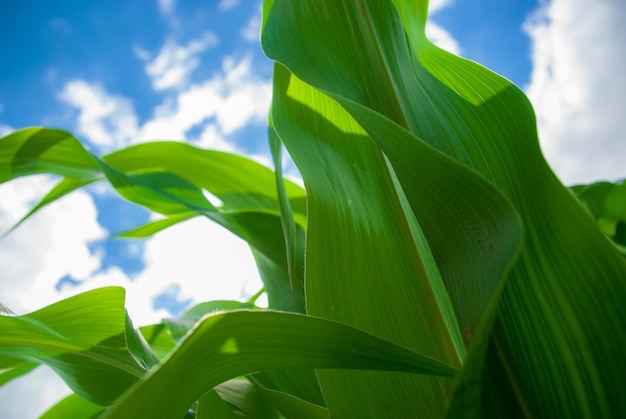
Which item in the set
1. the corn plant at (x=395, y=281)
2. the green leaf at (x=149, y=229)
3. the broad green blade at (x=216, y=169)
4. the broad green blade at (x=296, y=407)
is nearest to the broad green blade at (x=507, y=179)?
the corn plant at (x=395, y=281)

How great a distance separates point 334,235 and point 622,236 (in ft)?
2.40

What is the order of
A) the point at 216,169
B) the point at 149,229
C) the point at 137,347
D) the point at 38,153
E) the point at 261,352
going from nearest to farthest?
the point at 261,352 → the point at 137,347 → the point at 38,153 → the point at 216,169 → the point at 149,229

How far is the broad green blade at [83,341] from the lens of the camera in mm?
382

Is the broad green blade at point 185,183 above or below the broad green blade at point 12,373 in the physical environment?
above

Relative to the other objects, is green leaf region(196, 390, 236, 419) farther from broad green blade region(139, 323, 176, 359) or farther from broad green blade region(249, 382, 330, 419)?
broad green blade region(139, 323, 176, 359)

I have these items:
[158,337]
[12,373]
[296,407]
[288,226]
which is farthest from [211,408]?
[12,373]

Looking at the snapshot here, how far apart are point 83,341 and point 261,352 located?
251mm

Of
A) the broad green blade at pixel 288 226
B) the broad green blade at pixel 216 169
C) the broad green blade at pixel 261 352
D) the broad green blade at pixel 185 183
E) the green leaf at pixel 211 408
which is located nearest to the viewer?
the broad green blade at pixel 261 352

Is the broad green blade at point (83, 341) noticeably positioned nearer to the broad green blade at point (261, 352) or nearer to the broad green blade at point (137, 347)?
the broad green blade at point (137, 347)

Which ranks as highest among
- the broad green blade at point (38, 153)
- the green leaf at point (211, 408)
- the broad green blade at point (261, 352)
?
the broad green blade at point (38, 153)

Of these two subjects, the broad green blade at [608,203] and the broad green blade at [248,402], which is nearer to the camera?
the broad green blade at [248,402]

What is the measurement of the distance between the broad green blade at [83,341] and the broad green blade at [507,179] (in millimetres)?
206

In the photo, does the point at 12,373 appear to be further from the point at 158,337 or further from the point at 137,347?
the point at 137,347

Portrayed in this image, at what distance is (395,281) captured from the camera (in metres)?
0.36
